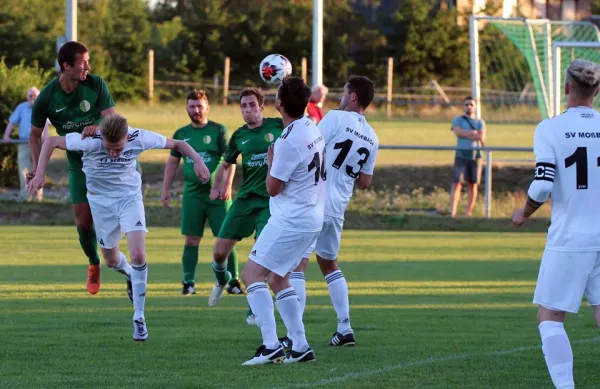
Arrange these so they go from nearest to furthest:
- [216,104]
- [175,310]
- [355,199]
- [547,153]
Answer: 1. [547,153]
2. [175,310]
3. [355,199]
4. [216,104]

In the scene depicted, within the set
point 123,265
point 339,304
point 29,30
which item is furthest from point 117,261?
point 29,30

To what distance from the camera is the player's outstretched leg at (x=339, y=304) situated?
8898 millimetres

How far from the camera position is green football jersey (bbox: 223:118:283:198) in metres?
10.4

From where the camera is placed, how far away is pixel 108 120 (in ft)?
28.9

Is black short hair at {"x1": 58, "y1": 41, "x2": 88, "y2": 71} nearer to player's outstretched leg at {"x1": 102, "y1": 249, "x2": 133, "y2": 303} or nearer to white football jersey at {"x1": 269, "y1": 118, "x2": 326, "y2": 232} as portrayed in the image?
player's outstretched leg at {"x1": 102, "y1": 249, "x2": 133, "y2": 303}

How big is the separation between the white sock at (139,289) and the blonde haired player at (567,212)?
347cm

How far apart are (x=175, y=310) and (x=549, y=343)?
16.3 ft

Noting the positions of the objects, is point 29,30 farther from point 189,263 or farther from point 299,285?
point 299,285

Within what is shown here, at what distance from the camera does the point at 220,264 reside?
11.1 m

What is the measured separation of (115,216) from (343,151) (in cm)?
205

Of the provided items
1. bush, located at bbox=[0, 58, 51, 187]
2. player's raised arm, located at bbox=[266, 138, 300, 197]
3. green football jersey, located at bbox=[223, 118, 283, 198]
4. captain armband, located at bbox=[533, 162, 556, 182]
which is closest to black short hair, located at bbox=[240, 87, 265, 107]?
green football jersey, located at bbox=[223, 118, 283, 198]

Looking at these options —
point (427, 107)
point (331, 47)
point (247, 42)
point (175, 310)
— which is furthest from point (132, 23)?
point (175, 310)

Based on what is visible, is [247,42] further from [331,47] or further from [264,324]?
[264,324]

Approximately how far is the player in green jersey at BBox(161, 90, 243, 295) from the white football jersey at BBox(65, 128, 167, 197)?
2.57 m
